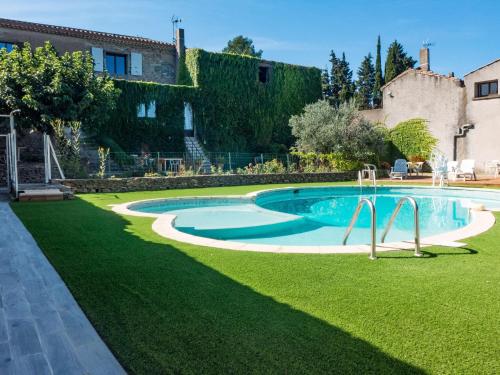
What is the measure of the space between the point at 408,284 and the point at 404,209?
8219 mm

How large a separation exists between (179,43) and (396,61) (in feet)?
76.5

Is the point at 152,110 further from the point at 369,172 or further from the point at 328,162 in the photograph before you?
the point at 369,172

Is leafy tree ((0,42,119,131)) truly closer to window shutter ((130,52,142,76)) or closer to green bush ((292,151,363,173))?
window shutter ((130,52,142,76))

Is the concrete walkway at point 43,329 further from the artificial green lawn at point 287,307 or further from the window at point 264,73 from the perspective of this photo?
the window at point 264,73

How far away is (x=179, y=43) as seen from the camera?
80.6 ft

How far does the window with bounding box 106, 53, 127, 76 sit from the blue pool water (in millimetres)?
14546

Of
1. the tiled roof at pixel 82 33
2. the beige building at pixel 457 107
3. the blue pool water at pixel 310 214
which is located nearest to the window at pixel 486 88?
the beige building at pixel 457 107

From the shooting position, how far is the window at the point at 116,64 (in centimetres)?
2336

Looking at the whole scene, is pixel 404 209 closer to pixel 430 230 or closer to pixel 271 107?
pixel 430 230

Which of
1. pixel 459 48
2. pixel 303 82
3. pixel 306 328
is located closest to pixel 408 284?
pixel 306 328

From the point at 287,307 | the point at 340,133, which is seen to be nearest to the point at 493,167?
the point at 340,133

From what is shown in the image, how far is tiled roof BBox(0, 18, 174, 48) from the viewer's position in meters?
20.3

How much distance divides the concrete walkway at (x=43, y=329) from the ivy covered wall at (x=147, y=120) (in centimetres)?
1614

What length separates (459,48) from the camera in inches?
775
